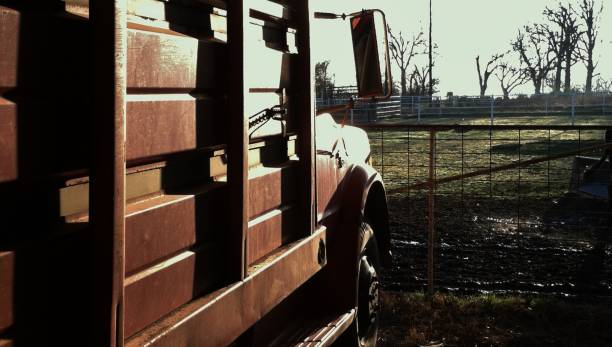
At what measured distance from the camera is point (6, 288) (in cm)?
162

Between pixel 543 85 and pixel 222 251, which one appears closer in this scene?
pixel 222 251

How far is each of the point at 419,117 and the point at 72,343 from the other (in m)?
39.9

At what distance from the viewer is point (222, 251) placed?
2617 mm

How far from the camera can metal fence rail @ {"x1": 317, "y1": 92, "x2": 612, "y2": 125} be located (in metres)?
40.1

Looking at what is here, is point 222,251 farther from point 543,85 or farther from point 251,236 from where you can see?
point 543,85

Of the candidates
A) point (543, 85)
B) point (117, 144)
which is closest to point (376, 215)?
point (117, 144)

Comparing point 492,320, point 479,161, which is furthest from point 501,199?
point 492,320

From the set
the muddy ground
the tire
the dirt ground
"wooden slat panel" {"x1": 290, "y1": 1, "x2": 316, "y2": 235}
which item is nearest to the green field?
the muddy ground

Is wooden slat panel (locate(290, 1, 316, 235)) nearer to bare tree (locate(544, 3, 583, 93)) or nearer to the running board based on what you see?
the running board

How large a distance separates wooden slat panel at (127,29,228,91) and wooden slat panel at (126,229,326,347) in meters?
0.62

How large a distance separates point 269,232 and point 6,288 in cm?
152

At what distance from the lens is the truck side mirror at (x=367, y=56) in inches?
167

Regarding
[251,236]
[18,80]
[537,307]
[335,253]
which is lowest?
[537,307]

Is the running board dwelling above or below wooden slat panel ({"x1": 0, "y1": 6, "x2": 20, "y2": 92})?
below
